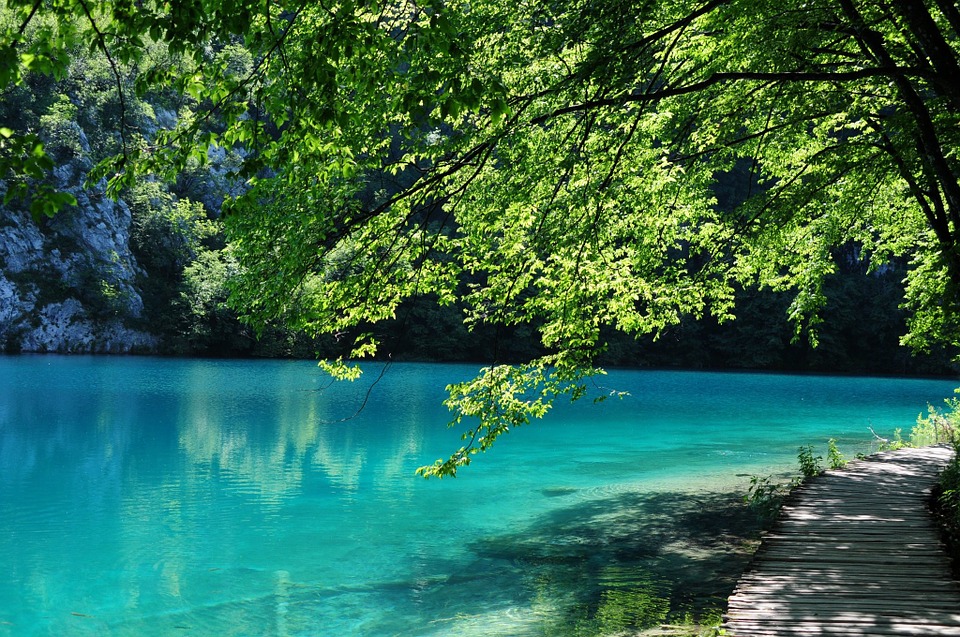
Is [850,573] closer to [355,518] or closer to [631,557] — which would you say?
[631,557]

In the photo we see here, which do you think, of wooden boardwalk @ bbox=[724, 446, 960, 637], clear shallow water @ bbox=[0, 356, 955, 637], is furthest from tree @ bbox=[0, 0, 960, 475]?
wooden boardwalk @ bbox=[724, 446, 960, 637]

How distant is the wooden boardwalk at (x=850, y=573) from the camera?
5.09 metres

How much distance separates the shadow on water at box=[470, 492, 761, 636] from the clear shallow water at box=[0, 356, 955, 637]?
4cm

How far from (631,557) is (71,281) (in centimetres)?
5280

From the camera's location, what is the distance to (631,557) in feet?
31.6

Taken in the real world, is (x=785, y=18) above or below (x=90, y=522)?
above

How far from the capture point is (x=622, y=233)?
8984 millimetres

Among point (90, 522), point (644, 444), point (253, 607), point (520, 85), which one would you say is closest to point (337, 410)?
point (644, 444)

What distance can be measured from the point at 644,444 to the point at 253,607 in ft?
46.2

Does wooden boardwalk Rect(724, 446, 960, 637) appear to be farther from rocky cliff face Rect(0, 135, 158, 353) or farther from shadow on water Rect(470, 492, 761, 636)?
rocky cliff face Rect(0, 135, 158, 353)

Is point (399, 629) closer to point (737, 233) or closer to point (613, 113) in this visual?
point (613, 113)

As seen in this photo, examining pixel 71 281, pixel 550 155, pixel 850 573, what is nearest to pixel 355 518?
pixel 550 155

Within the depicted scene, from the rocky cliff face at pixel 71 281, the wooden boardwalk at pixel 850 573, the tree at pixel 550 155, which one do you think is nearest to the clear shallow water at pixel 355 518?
the wooden boardwalk at pixel 850 573

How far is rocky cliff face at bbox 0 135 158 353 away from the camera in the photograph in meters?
49.2
